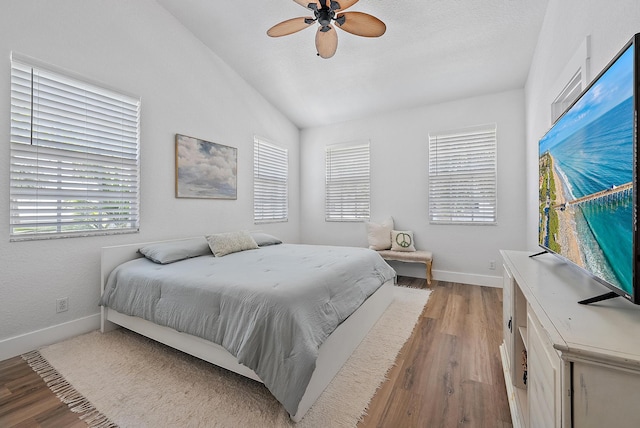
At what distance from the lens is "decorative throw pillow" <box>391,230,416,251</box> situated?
418cm

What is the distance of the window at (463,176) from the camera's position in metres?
3.84

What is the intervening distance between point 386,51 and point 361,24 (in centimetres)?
113

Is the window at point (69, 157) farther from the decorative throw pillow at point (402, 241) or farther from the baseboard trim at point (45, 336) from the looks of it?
the decorative throw pillow at point (402, 241)

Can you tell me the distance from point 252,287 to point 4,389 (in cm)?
169

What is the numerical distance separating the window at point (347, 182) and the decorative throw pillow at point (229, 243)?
206 cm

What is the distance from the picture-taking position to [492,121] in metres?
3.82

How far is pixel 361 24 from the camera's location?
A: 2.24 metres

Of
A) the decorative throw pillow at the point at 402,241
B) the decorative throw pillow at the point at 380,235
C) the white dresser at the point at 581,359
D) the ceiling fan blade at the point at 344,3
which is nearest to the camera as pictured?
the white dresser at the point at 581,359

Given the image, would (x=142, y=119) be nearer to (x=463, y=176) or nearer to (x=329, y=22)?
(x=329, y=22)

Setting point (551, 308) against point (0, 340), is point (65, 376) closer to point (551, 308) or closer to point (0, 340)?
point (0, 340)

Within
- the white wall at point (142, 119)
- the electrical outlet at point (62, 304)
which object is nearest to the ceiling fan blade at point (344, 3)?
the white wall at point (142, 119)

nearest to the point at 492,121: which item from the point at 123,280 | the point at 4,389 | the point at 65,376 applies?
the point at 123,280

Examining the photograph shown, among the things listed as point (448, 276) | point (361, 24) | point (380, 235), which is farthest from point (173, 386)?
point (448, 276)

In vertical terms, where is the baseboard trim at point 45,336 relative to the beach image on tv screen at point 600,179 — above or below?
below
